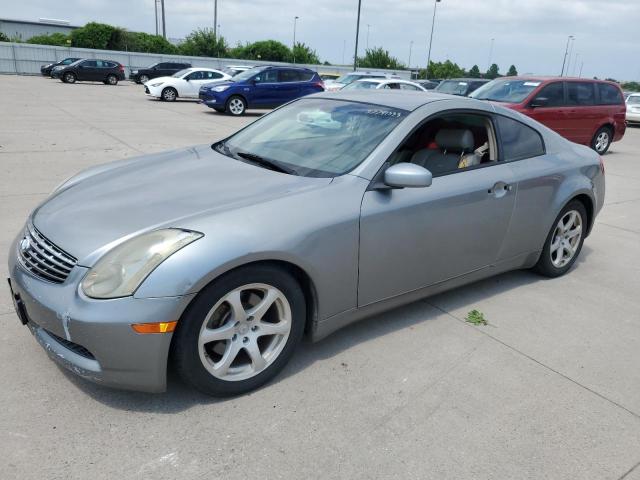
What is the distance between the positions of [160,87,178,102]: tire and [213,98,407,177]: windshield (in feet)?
63.8

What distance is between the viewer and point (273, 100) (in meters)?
18.2

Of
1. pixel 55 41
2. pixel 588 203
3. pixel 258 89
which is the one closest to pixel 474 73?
pixel 55 41

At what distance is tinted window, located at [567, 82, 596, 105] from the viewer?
37.8ft

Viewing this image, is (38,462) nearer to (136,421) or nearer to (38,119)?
(136,421)

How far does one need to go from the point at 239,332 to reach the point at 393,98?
201 cm

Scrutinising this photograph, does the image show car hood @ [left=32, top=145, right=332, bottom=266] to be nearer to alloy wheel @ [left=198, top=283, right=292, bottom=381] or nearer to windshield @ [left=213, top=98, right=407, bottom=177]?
windshield @ [left=213, top=98, right=407, bottom=177]

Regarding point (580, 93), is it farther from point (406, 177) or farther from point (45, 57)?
point (45, 57)

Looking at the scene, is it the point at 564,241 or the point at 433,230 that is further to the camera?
the point at 564,241

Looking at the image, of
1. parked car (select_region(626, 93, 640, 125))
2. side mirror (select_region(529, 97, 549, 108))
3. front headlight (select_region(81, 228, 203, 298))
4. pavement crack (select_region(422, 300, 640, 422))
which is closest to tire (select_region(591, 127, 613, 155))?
side mirror (select_region(529, 97, 549, 108))

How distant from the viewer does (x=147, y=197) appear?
116 inches

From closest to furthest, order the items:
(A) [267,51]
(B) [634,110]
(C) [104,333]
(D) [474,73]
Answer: (C) [104,333], (B) [634,110], (A) [267,51], (D) [474,73]

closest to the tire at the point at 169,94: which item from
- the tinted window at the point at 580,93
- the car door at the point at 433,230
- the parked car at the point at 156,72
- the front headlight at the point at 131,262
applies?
the parked car at the point at 156,72

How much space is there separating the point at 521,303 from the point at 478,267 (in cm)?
58

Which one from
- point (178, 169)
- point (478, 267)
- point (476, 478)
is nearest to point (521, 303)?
point (478, 267)
